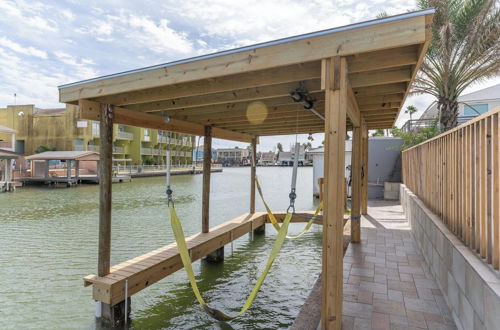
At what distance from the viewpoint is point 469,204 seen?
2400 millimetres

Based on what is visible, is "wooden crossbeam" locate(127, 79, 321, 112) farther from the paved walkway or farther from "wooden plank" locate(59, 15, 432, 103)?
the paved walkway

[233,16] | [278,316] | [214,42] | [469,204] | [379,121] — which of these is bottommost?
[278,316]

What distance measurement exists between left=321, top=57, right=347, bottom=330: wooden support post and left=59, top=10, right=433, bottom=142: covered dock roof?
9 cm

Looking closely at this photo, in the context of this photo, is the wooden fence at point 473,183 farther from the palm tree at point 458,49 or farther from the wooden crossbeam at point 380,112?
the palm tree at point 458,49

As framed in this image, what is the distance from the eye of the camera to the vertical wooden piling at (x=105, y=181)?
11.1ft

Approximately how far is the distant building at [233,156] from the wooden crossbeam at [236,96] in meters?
78.9

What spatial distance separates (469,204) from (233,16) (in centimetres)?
458

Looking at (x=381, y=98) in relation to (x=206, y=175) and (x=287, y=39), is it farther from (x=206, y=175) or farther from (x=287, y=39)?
(x=206, y=175)

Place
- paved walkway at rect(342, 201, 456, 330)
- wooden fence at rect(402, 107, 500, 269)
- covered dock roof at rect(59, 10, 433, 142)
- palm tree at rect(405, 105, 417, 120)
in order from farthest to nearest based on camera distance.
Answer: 1. palm tree at rect(405, 105, 417, 120)
2. paved walkway at rect(342, 201, 456, 330)
3. covered dock roof at rect(59, 10, 433, 142)
4. wooden fence at rect(402, 107, 500, 269)

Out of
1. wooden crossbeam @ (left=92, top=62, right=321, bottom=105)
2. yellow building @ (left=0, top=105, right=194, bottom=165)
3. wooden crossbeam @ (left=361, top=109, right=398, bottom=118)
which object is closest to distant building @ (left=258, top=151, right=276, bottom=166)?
yellow building @ (left=0, top=105, right=194, bottom=165)

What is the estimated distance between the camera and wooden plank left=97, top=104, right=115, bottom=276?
133 inches

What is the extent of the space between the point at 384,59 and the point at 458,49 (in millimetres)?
7411

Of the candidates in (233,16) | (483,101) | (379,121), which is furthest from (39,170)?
(483,101)

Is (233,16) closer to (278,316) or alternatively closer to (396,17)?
(396,17)
